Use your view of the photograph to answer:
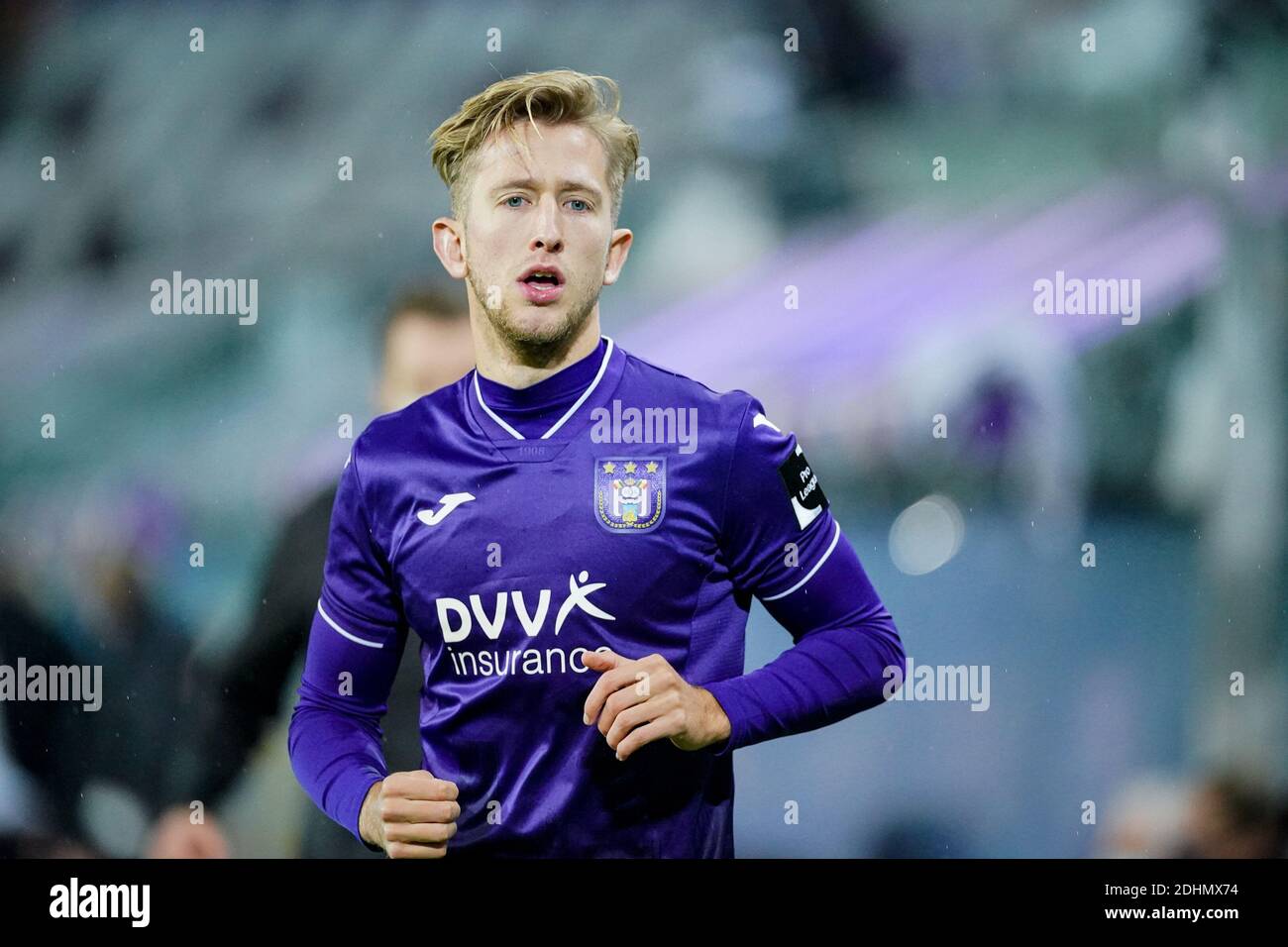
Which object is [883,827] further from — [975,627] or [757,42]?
[757,42]

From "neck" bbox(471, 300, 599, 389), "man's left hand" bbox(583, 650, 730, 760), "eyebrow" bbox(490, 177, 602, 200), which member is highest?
"eyebrow" bbox(490, 177, 602, 200)

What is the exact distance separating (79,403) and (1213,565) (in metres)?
2.72

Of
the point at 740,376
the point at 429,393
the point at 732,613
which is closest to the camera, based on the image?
the point at 732,613

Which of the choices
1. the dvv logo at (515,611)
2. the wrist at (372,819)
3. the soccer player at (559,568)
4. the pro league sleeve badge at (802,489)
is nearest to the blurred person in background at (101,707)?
the soccer player at (559,568)

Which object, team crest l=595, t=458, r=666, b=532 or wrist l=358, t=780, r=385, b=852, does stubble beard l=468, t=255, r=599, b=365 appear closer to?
team crest l=595, t=458, r=666, b=532

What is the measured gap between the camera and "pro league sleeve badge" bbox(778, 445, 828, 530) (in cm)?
255

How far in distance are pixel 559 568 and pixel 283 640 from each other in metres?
0.81

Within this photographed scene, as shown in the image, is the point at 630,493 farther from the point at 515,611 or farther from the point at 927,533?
the point at 927,533

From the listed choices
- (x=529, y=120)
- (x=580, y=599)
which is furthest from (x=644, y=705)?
A: (x=529, y=120)

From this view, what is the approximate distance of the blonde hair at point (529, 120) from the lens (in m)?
2.61

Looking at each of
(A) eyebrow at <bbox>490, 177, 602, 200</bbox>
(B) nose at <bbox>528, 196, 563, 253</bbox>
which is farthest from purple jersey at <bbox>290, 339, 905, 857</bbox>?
(A) eyebrow at <bbox>490, 177, 602, 200</bbox>

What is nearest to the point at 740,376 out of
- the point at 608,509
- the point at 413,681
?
the point at 608,509
